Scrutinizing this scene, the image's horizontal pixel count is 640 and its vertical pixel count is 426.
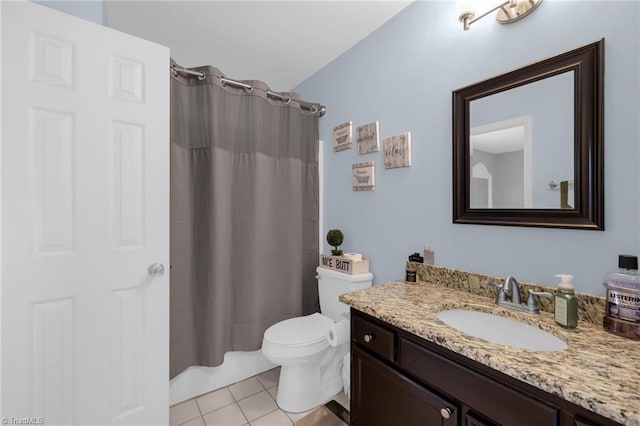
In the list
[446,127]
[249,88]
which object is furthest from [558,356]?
[249,88]

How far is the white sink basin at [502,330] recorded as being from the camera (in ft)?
3.10

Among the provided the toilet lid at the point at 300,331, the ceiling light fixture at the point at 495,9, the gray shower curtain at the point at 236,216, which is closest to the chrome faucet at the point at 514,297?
the toilet lid at the point at 300,331

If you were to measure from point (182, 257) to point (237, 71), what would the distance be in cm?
156

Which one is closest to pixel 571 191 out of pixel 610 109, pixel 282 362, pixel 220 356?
pixel 610 109

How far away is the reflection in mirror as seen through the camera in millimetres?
1045

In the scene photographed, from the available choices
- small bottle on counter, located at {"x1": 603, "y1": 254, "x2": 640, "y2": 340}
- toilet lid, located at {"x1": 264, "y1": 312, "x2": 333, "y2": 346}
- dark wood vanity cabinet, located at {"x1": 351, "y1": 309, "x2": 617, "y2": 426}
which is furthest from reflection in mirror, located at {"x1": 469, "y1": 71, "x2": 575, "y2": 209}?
toilet lid, located at {"x1": 264, "y1": 312, "x2": 333, "y2": 346}

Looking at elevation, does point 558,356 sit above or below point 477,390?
above

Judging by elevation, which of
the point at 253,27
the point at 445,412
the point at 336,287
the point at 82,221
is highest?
the point at 253,27

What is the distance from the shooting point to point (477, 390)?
0.79m

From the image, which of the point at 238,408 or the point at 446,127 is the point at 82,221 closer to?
the point at 238,408

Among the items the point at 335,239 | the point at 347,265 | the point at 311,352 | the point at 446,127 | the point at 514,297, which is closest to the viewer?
the point at 514,297

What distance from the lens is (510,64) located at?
1.18 meters

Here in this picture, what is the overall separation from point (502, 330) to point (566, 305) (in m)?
0.25

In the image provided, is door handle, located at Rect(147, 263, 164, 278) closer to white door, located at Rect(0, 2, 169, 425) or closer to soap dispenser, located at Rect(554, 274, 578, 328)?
white door, located at Rect(0, 2, 169, 425)
